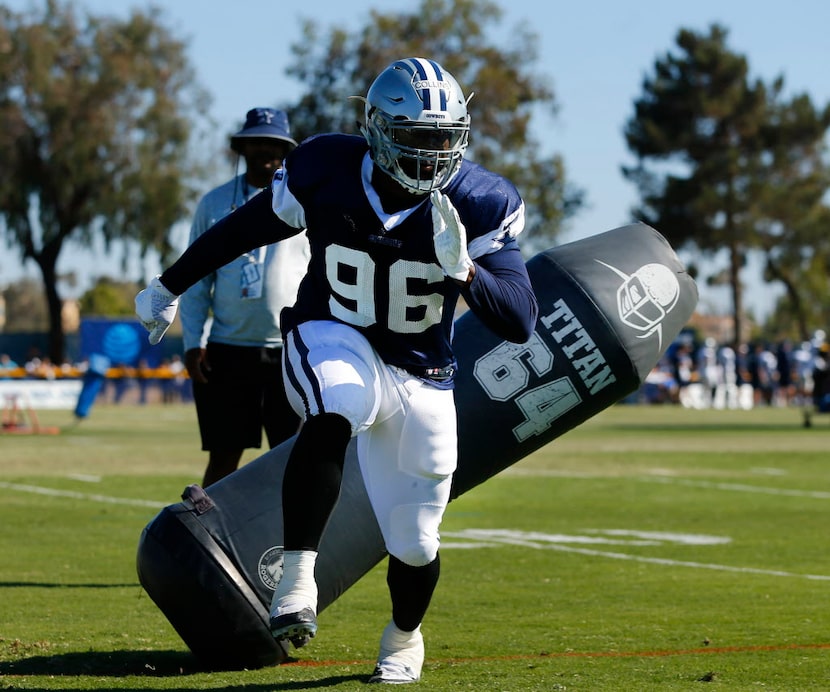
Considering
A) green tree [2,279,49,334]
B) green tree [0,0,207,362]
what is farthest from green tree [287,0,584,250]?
green tree [2,279,49,334]

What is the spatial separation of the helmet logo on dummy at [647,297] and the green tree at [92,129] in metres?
39.7

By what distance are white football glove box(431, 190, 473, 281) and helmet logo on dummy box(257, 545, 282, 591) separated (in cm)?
141

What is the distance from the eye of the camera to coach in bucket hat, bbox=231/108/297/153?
22.1 ft

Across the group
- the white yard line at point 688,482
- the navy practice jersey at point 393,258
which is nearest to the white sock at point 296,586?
the navy practice jersey at point 393,258

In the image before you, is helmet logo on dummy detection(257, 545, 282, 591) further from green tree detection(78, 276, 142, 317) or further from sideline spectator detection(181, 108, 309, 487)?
green tree detection(78, 276, 142, 317)

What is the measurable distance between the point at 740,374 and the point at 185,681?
130 ft

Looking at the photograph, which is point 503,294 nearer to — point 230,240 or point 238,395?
point 230,240

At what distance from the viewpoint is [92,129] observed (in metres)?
44.2

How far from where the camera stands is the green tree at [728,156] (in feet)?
184

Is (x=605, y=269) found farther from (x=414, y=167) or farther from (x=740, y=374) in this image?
(x=740, y=374)

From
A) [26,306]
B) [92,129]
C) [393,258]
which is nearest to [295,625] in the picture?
[393,258]

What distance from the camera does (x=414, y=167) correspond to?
166 inches

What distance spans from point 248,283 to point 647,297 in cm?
192

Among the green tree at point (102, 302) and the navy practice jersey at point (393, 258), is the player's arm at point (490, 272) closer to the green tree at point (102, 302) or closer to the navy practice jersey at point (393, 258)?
the navy practice jersey at point (393, 258)
